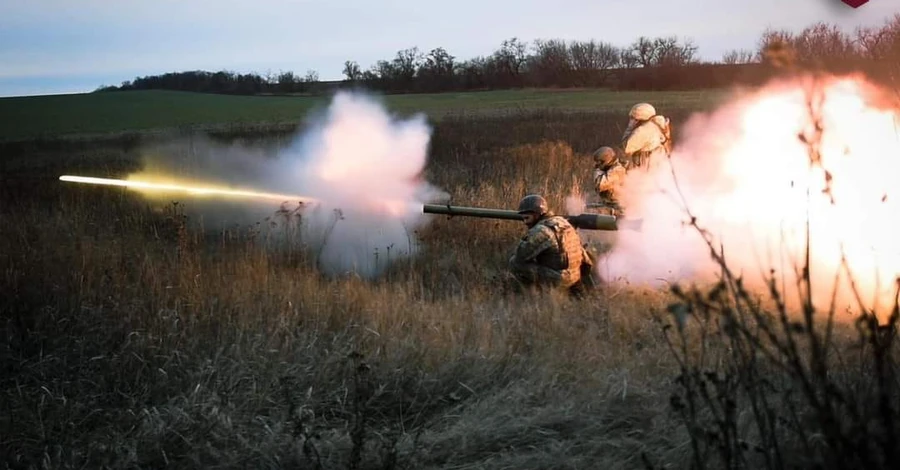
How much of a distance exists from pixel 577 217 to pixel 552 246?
806 millimetres

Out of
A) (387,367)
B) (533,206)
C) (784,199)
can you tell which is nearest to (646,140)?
(784,199)

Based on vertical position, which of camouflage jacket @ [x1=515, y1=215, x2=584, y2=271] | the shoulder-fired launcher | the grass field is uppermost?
the shoulder-fired launcher

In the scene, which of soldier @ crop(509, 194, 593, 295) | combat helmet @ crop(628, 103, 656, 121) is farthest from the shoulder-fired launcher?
combat helmet @ crop(628, 103, 656, 121)

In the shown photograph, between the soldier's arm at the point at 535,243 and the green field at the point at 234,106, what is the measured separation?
18.6 metres

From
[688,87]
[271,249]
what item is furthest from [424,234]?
[688,87]

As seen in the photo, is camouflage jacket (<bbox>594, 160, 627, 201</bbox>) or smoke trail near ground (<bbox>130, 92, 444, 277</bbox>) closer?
smoke trail near ground (<bbox>130, 92, 444, 277</bbox>)

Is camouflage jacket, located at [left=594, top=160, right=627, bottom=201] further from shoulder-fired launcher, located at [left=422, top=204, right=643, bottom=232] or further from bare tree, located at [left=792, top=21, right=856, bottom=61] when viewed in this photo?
bare tree, located at [left=792, top=21, right=856, bottom=61]

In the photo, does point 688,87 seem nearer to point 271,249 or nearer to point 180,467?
point 271,249

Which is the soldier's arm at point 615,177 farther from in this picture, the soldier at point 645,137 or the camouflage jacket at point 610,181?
the soldier at point 645,137

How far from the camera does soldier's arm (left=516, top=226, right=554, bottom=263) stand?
8000 millimetres

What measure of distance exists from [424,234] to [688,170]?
3.84m

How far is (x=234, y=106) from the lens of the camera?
39031 mm

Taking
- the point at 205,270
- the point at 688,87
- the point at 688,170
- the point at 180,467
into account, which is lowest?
the point at 180,467

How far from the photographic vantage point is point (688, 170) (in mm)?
11000
